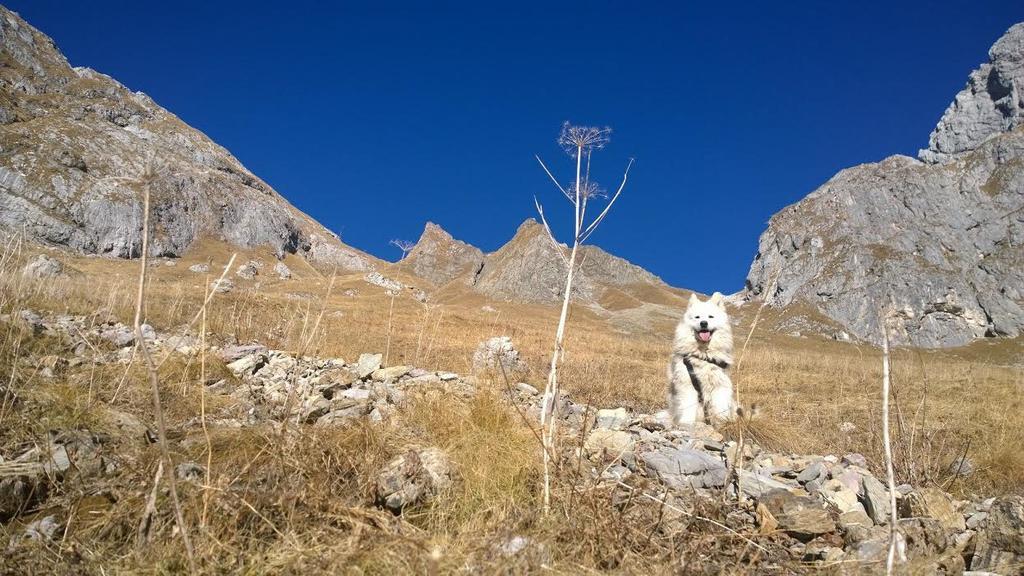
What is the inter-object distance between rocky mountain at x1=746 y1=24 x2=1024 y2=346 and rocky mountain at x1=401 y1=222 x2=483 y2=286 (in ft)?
261

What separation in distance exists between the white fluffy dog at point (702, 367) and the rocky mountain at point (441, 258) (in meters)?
129

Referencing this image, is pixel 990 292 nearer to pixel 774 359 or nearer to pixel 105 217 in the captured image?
pixel 774 359

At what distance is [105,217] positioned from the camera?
94438mm

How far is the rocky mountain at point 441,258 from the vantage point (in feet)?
474

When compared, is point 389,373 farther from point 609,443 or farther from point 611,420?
point 609,443

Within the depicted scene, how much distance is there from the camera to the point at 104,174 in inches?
3797

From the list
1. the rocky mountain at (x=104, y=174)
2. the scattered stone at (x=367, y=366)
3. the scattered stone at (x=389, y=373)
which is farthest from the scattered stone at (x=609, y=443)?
the rocky mountain at (x=104, y=174)

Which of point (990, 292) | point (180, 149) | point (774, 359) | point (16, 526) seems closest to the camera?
point (16, 526)

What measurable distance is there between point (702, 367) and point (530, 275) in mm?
106890

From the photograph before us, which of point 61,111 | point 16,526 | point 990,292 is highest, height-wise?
point 61,111

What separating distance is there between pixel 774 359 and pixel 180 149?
15822 cm

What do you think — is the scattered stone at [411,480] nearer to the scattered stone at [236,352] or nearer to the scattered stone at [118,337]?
the scattered stone at [236,352]

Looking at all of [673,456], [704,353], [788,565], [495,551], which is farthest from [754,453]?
[495,551]

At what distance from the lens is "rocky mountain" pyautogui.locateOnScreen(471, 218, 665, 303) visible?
362 feet
